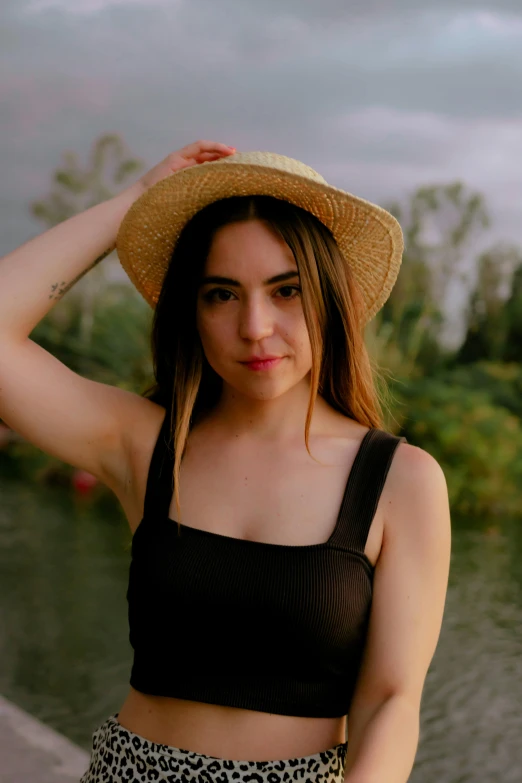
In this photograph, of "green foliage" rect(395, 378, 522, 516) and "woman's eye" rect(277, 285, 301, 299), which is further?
"green foliage" rect(395, 378, 522, 516)

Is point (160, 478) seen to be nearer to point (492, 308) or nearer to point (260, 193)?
point (260, 193)

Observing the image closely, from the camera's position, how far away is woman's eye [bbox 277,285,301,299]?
123cm

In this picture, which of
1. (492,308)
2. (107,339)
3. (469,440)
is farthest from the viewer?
(107,339)

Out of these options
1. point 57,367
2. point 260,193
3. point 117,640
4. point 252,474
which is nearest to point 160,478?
point 252,474

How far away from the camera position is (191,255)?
133 centimetres

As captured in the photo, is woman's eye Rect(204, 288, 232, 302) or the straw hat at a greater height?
the straw hat

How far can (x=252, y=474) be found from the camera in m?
1.30

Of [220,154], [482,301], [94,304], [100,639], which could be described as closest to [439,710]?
[100,639]

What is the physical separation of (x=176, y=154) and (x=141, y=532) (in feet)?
2.02

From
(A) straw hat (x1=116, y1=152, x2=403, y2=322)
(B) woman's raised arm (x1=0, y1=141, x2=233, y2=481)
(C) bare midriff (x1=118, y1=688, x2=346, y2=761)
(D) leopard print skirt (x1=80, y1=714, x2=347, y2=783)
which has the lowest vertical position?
(D) leopard print skirt (x1=80, y1=714, x2=347, y2=783)

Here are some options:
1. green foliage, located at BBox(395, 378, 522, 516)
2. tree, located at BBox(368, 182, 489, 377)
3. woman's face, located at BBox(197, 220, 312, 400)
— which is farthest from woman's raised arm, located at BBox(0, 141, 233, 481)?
tree, located at BBox(368, 182, 489, 377)

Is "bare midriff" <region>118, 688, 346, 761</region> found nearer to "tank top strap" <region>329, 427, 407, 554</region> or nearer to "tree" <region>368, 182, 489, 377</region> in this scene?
"tank top strap" <region>329, 427, 407, 554</region>

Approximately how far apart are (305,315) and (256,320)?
8 cm

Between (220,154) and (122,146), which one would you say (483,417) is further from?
(220,154)
